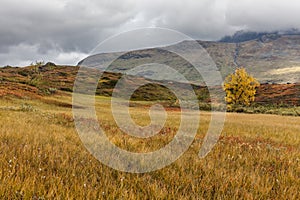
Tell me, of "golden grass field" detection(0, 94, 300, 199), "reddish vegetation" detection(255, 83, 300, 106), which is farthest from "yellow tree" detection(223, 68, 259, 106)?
"golden grass field" detection(0, 94, 300, 199)

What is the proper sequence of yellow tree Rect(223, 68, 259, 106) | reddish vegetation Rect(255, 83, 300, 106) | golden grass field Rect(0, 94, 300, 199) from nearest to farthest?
golden grass field Rect(0, 94, 300, 199) < yellow tree Rect(223, 68, 259, 106) < reddish vegetation Rect(255, 83, 300, 106)

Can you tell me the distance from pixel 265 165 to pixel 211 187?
2490mm

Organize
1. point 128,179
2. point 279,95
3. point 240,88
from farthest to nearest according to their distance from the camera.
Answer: point 279,95 → point 240,88 → point 128,179

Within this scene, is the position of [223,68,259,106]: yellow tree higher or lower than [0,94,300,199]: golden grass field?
higher

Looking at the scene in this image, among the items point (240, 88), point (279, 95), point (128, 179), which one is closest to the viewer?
point (128, 179)

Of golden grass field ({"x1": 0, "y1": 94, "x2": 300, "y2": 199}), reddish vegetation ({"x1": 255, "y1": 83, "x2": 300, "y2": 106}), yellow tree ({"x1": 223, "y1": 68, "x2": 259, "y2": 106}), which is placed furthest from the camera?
reddish vegetation ({"x1": 255, "y1": 83, "x2": 300, "y2": 106})

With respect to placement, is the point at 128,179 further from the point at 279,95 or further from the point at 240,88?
the point at 279,95

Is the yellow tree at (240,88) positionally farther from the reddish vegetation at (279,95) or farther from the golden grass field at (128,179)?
the golden grass field at (128,179)

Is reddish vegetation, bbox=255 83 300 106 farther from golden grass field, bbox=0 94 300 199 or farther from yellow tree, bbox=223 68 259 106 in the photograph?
golden grass field, bbox=0 94 300 199

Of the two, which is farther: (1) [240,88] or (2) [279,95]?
(2) [279,95]

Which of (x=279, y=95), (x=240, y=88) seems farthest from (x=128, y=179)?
(x=279, y=95)

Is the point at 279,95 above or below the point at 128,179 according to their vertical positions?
above

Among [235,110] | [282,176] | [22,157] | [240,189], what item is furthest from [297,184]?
[235,110]

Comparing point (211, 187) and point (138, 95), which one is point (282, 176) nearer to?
point (211, 187)
